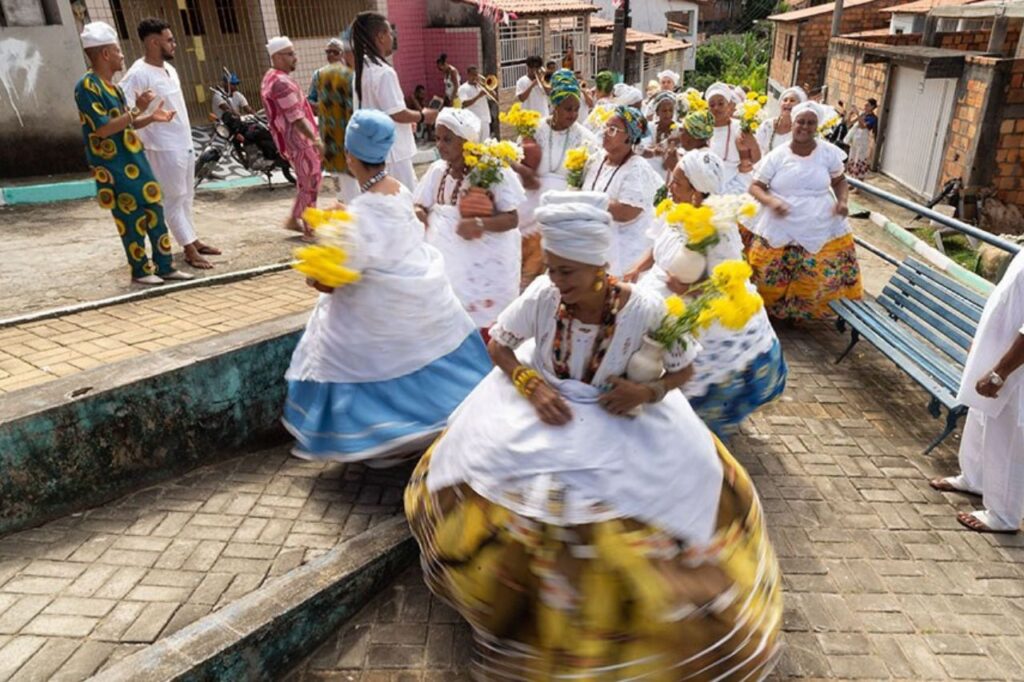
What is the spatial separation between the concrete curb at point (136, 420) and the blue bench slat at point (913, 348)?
418 cm

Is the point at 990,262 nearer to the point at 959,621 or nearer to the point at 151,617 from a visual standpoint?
the point at 959,621

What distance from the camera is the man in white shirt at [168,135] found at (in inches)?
236

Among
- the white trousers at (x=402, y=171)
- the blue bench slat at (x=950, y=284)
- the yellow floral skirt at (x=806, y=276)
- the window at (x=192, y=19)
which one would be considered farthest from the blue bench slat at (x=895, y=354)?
the window at (x=192, y=19)

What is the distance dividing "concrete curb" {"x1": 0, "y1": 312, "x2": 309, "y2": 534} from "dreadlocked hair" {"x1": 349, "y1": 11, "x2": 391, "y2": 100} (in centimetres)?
316

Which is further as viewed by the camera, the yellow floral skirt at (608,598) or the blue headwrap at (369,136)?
the blue headwrap at (369,136)

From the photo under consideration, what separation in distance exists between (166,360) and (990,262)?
10.4m

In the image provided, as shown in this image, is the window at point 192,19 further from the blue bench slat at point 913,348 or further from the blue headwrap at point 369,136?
the blue bench slat at point 913,348

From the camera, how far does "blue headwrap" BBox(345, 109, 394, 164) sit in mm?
3680

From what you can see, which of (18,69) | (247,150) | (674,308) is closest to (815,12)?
(247,150)

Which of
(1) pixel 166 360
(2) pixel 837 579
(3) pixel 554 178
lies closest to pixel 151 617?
(1) pixel 166 360

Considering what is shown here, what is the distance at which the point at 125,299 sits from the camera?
572 cm

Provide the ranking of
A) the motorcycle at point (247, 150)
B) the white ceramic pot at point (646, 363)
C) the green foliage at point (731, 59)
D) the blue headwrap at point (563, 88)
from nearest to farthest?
the white ceramic pot at point (646, 363)
the blue headwrap at point (563, 88)
the motorcycle at point (247, 150)
the green foliage at point (731, 59)

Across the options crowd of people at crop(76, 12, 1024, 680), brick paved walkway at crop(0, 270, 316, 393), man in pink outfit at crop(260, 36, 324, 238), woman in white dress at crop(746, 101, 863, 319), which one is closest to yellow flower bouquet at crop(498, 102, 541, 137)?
crowd of people at crop(76, 12, 1024, 680)

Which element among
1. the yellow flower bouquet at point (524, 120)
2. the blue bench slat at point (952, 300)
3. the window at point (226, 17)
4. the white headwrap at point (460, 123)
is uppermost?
the window at point (226, 17)
